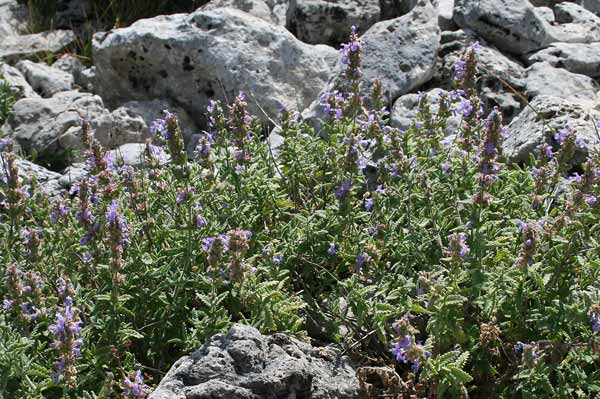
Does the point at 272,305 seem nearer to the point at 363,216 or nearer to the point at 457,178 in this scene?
the point at 363,216

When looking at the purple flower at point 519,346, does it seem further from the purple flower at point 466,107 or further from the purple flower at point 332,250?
the purple flower at point 466,107

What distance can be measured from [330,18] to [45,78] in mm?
2873

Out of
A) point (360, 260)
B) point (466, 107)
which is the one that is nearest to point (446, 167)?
point (466, 107)

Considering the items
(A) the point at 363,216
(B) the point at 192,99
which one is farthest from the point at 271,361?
(B) the point at 192,99

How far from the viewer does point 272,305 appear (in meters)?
4.14

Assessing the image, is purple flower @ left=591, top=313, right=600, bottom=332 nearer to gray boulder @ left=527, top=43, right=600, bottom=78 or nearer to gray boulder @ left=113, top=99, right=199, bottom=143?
gray boulder @ left=527, top=43, right=600, bottom=78

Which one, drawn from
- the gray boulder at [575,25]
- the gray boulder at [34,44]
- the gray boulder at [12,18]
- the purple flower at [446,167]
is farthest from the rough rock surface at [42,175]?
the gray boulder at [575,25]

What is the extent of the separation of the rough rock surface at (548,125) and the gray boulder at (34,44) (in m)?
5.73

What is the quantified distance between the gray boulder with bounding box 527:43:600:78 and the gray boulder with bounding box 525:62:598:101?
0.78 feet

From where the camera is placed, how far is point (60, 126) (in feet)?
25.0

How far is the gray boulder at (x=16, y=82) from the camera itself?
841cm

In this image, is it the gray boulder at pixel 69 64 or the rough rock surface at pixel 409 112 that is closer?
the rough rock surface at pixel 409 112

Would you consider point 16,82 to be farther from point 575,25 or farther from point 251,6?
point 575,25

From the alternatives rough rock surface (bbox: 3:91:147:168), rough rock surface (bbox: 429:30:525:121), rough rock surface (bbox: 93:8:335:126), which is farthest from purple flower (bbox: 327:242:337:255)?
rough rock surface (bbox: 3:91:147:168)
